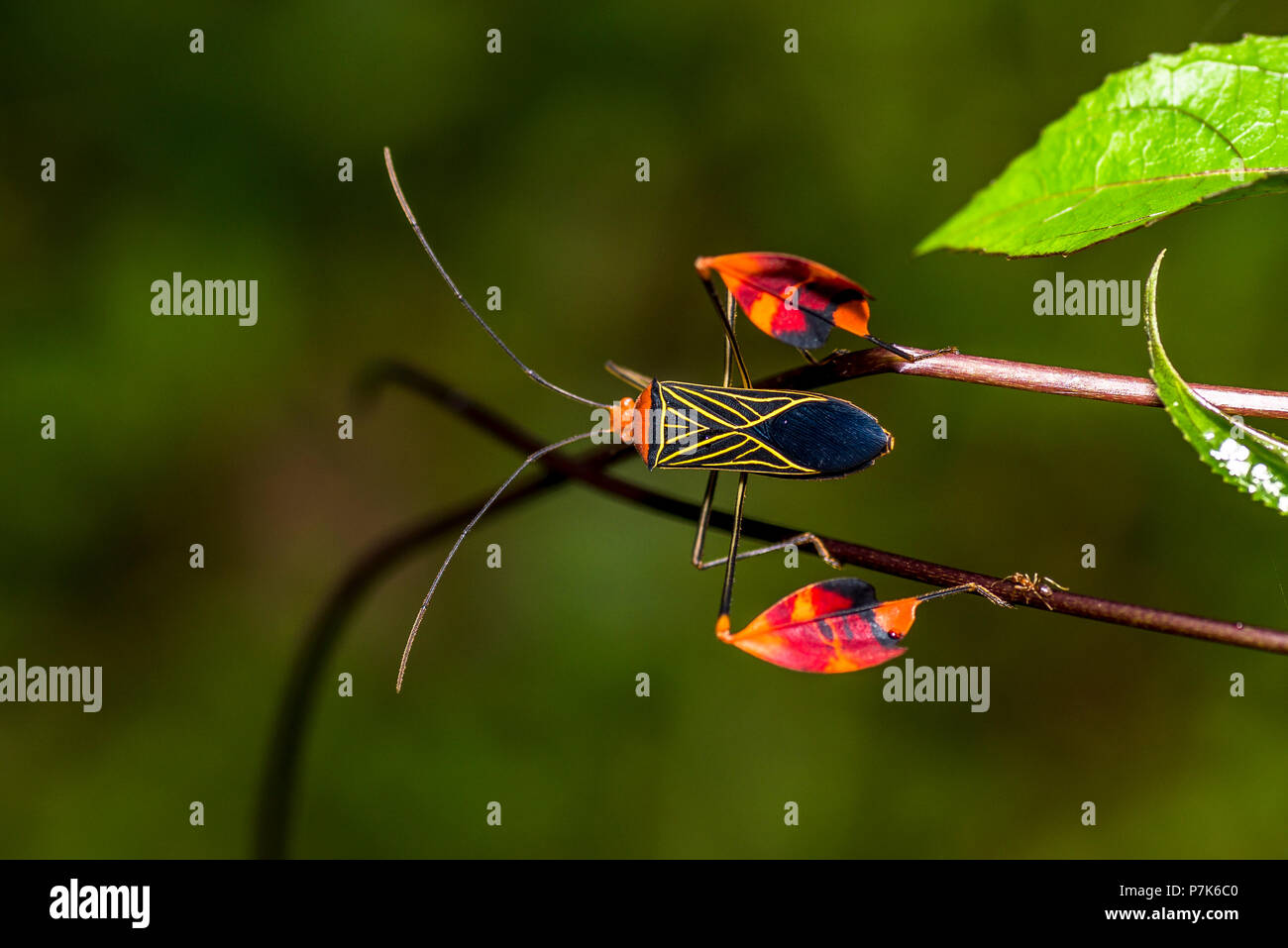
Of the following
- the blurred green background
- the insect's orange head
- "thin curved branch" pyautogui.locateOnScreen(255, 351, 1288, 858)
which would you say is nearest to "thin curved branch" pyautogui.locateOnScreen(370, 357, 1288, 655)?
"thin curved branch" pyautogui.locateOnScreen(255, 351, 1288, 858)

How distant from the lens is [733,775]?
5.41 meters

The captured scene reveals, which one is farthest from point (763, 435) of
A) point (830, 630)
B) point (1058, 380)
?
point (1058, 380)

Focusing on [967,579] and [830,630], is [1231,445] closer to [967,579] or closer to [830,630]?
[967,579]

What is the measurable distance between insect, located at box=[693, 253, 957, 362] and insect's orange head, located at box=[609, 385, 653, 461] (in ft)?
1.68

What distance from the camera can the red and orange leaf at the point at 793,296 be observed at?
188cm

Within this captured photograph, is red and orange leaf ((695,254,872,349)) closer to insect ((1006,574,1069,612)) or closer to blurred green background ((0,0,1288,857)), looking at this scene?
insect ((1006,574,1069,612))

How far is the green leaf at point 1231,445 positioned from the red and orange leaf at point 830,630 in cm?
61

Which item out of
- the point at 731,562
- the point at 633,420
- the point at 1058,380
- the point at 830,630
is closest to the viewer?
the point at 1058,380

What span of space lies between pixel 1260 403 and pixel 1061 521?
3.91 meters

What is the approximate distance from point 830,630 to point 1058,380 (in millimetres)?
646

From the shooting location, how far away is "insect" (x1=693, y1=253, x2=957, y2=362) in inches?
73.9

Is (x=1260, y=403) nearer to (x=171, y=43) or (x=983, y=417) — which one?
(x=983, y=417)

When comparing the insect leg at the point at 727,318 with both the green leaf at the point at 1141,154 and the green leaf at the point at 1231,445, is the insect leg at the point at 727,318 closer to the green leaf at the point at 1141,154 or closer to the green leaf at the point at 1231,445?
the green leaf at the point at 1141,154

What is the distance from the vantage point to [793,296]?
1.93m
